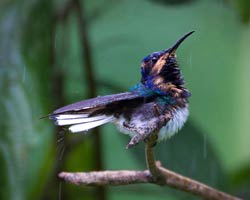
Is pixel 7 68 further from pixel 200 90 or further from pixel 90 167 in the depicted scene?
Answer: pixel 200 90

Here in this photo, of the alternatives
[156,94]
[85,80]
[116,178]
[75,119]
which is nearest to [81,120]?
[75,119]

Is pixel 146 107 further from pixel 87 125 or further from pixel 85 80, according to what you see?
pixel 85 80

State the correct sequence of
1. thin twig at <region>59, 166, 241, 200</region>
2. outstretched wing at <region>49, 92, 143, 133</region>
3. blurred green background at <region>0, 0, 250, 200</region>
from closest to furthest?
1. outstretched wing at <region>49, 92, 143, 133</region>
2. thin twig at <region>59, 166, 241, 200</region>
3. blurred green background at <region>0, 0, 250, 200</region>

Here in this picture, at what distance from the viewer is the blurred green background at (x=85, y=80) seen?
1942 mm

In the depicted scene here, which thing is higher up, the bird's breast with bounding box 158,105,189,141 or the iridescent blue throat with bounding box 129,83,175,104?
the iridescent blue throat with bounding box 129,83,175,104

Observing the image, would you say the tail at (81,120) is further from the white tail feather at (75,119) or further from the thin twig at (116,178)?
the thin twig at (116,178)

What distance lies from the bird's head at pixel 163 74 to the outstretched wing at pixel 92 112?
5 cm

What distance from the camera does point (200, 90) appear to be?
2910mm

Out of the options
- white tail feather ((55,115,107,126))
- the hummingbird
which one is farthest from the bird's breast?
white tail feather ((55,115,107,126))

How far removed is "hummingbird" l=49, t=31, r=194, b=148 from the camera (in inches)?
44.4

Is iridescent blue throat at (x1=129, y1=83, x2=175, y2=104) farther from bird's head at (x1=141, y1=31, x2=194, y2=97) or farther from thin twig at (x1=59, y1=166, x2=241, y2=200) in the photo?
thin twig at (x1=59, y1=166, x2=241, y2=200)

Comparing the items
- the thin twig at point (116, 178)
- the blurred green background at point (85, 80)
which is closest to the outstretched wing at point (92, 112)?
the thin twig at point (116, 178)

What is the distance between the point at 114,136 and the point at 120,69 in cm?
25

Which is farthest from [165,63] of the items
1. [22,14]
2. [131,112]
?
[22,14]
